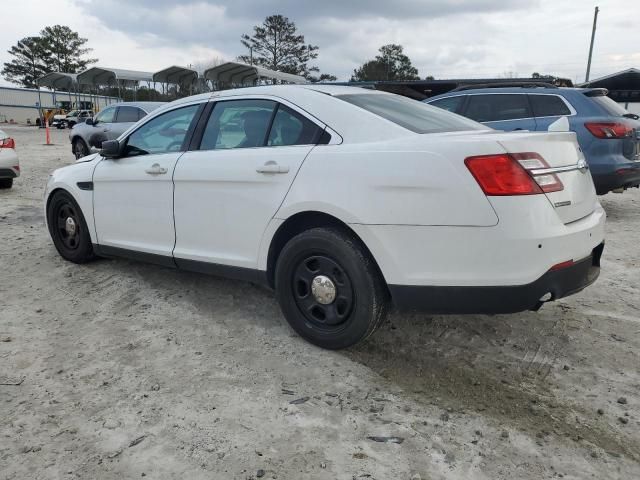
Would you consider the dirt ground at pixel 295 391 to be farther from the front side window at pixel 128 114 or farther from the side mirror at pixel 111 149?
the front side window at pixel 128 114

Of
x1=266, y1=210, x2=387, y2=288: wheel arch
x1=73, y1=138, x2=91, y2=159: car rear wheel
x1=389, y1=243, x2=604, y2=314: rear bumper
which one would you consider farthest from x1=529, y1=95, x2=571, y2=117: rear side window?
x1=73, y1=138, x2=91, y2=159: car rear wheel

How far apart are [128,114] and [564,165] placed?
12.5 metres

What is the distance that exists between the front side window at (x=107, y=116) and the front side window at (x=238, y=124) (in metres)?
11.0

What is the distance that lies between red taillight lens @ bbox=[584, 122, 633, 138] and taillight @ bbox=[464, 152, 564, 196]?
4.68 meters

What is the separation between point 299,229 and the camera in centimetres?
322

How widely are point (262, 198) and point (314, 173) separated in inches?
17.0

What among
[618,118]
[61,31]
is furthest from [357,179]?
[61,31]

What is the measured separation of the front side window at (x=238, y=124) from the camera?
11.4 feet

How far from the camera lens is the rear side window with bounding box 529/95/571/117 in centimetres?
694

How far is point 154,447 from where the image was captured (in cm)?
234

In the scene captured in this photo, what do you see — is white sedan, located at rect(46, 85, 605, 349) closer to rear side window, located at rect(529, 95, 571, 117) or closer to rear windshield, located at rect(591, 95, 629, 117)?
rear side window, located at rect(529, 95, 571, 117)

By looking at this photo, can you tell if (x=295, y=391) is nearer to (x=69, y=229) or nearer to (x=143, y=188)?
(x=143, y=188)

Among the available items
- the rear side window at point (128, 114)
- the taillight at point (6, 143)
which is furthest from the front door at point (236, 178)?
the rear side window at point (128, 114)

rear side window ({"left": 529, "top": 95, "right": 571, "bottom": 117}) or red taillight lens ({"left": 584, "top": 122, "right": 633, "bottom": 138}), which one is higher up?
rear side window ({"left": 529, "top": 95, "right": 571, "bottom": 117})
